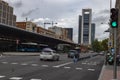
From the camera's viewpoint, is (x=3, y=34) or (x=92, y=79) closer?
(x=92, y=79)

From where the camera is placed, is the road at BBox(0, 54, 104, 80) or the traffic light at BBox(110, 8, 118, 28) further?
the road at BBox(0, 54, 104, 80)

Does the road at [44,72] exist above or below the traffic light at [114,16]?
below

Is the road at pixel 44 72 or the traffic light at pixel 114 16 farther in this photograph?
the road at pixel 44 72

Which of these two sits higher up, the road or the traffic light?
the traffic light

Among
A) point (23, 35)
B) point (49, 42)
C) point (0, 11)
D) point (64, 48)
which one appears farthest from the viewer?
point (0, 11)

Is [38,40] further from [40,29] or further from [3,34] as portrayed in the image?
[40,29]

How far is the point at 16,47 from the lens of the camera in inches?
3590

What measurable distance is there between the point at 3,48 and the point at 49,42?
47.6 metres

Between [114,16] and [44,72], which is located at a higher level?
[114,16]

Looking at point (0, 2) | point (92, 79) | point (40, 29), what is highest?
point (0, 2)

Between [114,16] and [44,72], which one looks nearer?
[114,16]

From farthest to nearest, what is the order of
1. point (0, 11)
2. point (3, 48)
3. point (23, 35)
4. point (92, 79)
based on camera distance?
point (0, 11)
point (23, 35)
point (3, 48)
point (92, 79)

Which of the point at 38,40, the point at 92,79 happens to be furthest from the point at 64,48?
the point at 92,79

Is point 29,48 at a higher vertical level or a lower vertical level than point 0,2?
lower
